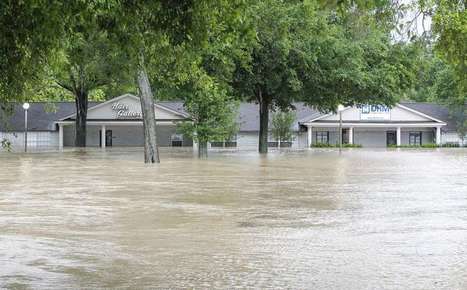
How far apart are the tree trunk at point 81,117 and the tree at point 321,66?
21.3 meters

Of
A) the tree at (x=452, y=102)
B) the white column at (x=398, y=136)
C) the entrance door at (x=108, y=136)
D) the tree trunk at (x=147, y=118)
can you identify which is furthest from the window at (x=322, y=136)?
the tree trunk at (x=147, y=118)

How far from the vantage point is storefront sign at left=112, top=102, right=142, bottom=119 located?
230 feet

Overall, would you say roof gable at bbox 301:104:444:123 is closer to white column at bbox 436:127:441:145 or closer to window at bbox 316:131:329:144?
white column at bbox 436:127:441:145

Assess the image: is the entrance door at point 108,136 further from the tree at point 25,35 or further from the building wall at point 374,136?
the tree at point 25,35

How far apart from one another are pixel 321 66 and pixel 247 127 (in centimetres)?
2800

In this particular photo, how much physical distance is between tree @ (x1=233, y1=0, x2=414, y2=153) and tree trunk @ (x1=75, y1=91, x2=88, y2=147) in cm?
2130

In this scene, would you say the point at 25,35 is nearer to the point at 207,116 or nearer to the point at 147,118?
the point at 147,118

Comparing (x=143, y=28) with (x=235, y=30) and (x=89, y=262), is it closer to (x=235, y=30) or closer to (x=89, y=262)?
(x=235, y=30)

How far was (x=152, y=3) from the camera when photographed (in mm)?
7383

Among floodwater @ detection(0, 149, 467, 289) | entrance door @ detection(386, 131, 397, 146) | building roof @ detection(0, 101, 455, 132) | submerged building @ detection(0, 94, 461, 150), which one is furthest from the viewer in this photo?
entrance door @ detection(386, 131, 397, 146)

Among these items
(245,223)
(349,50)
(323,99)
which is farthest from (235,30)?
(323,99)

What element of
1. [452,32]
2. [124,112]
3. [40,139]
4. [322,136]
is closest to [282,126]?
[322,136]

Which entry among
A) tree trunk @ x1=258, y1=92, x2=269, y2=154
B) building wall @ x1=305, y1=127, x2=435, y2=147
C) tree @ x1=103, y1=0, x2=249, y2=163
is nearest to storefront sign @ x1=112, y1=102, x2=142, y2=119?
building wall @ x1=305, y1=127, x2=435, y2=147

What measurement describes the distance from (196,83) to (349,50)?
12.5m
